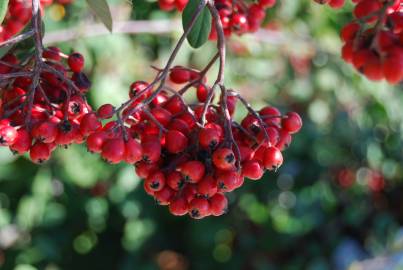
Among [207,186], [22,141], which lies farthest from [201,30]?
[22,141]

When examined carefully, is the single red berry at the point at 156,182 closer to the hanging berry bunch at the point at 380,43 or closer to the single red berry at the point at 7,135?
the single red berry at the point at 7,135

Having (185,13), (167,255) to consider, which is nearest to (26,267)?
(167,255)

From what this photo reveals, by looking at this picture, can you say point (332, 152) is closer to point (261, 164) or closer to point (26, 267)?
point (26, 267)

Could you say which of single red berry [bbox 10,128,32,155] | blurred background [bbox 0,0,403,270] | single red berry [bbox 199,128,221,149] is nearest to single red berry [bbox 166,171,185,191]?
single red berry [bbox 199,128,221,149]

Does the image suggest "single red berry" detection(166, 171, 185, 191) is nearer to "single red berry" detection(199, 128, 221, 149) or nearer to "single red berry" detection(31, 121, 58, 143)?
"single red berry" detection(199, 128, 221, 149)

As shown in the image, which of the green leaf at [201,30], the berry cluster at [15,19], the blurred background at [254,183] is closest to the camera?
the green leaf at [201,30]

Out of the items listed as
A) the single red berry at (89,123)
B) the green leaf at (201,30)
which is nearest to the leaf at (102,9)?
the green leaf at (201,30)
